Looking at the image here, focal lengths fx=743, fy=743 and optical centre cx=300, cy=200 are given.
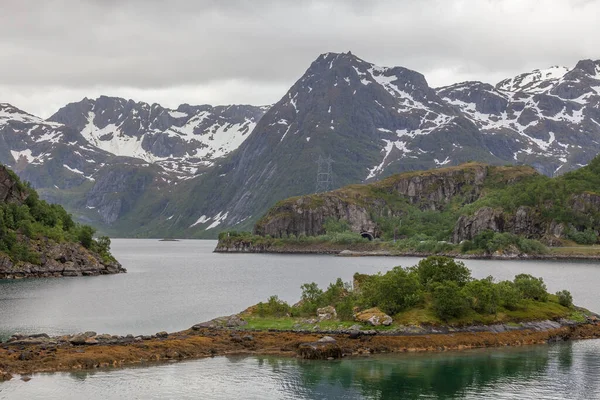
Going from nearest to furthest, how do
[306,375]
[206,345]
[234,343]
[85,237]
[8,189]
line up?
1. [306,375]
2. [206,345]
3. [234,343]
4. [8,189]
5. [85,237]

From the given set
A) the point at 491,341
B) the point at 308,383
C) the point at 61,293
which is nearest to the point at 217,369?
the point at 308,383

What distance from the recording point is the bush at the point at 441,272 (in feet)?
297

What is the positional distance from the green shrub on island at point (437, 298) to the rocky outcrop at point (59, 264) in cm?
9452

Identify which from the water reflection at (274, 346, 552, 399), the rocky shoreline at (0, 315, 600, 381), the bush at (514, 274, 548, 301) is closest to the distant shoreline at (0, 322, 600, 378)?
the rocky shoreline at (0, 315, 600, 381)

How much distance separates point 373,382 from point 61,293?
3291 inches

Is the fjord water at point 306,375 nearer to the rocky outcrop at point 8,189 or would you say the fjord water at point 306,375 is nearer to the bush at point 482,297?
the bush at point 482,297

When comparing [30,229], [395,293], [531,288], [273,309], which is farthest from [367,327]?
[30,229]

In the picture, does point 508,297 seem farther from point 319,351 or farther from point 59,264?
point 59,264

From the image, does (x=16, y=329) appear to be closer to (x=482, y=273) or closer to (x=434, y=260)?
(x=434, y=260)

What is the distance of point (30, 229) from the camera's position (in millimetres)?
174250

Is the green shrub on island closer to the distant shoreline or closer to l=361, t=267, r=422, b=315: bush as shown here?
l=361, t=267, r=422, b=315: bush

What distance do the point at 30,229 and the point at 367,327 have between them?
117761 mm

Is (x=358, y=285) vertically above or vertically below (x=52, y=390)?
above

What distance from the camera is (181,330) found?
87.7 metres
